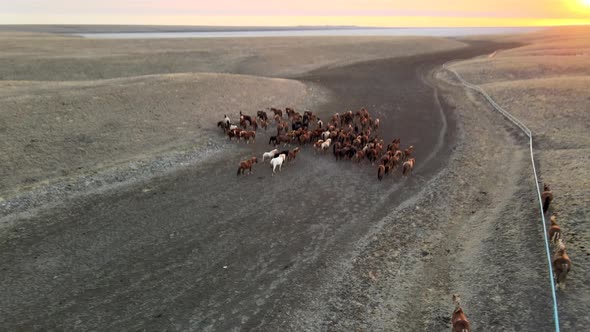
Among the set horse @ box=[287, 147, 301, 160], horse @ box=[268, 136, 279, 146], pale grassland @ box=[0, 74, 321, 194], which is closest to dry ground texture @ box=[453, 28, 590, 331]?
horse @ box=[287, 147, 301, 160]

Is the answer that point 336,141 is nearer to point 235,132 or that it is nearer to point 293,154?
point 293,154

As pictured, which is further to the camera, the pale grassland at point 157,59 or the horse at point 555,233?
the pale grassland at point 157,59

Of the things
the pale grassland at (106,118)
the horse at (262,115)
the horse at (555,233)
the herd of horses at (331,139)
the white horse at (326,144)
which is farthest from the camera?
the horse at (262,115)

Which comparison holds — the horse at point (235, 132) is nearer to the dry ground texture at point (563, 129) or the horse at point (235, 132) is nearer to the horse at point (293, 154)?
the horse at point (293, 154)

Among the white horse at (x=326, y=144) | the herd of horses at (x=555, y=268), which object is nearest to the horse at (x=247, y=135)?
the white horse at (x=326, y=144)

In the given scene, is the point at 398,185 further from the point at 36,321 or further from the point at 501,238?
the point at 36,321

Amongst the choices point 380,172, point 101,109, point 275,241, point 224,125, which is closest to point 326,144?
point 380,172
